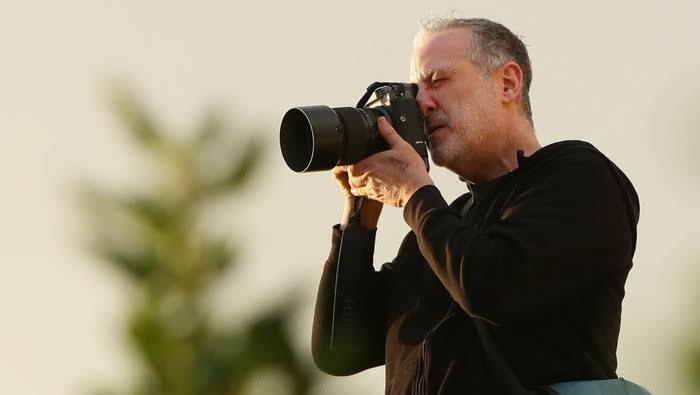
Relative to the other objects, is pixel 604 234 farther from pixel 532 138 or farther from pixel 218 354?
pixel 218 354

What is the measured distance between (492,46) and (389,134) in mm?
386

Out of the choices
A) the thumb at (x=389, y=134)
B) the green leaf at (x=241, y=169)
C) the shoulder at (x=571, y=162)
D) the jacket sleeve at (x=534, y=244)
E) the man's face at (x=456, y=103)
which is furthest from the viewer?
the green leaf at (x=241, y=169)

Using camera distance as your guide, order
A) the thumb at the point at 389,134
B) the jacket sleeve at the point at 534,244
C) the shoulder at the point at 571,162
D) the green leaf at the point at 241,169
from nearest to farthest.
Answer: the jacket sleeve at the point at 534,244, the shoulder at the point at 571,162, the thumb at the point at 389,134, the green leaf at the point at 241,169

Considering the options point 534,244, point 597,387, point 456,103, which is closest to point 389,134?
point 456,103

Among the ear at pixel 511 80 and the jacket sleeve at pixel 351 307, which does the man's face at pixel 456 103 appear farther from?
the jacket sleeve at pixel 351 307

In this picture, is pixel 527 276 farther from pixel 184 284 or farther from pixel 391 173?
pixel 184 284

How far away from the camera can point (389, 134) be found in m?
4.69

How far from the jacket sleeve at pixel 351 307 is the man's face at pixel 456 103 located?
0.29 meters

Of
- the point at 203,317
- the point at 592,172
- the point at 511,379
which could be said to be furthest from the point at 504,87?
the point at 203,317

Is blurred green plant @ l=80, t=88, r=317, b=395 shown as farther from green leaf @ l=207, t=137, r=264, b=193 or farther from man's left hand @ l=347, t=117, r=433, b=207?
man's left hand @ l=347, t=117, r=433, b=207

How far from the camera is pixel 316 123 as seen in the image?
470 cm

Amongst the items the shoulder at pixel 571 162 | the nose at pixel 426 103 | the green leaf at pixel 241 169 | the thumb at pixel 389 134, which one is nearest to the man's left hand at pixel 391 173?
the thumb at pixel 389 134

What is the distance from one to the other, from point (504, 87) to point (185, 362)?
2.21 m

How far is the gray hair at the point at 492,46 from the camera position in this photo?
4.87 m
